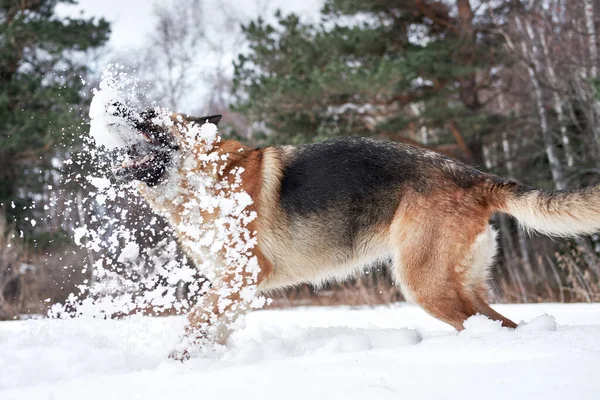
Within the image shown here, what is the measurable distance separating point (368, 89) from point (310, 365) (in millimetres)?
11914

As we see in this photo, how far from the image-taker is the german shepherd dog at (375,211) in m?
3.67


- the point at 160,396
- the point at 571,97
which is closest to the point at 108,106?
the point at 160,396

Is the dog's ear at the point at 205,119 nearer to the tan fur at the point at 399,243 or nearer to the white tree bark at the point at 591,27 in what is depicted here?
the tan fur at the point at 399,243

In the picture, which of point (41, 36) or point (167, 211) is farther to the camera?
point (41, 36)

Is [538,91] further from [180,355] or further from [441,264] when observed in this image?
[180,355]

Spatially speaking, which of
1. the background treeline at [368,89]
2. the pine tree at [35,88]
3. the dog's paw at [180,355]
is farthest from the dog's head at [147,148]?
the pine tree at [35,88]

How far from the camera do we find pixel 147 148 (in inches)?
167

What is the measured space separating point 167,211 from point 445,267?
220 cm

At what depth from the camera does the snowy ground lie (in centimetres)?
221

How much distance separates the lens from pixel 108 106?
407 cm

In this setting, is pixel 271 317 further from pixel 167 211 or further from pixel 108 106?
pixel 108 106

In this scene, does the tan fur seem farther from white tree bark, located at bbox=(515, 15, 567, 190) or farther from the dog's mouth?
white tree bark, located at bbox=(515, 15, 567, 190)

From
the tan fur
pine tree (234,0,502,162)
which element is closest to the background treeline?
pine tree (234,0,502,162)

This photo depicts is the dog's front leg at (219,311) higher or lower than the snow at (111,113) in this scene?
lower
